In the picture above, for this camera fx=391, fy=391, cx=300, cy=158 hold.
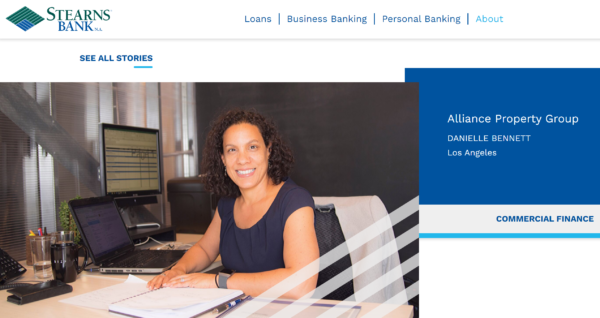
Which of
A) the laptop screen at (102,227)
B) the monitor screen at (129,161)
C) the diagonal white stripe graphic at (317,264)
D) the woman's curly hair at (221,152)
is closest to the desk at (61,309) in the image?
the diagonal white stripe graphic at (317,264)

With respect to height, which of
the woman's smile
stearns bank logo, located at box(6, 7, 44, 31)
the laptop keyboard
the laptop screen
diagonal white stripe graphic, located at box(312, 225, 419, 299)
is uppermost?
stearns bank logo, located at box(6, 7, 44, 31)

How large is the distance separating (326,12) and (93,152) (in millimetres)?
1659

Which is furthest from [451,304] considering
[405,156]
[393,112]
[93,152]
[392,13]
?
[93,152]

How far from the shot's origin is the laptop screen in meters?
1.55

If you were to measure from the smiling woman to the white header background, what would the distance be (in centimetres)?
45

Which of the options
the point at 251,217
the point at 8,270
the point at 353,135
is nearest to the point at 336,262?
the point at 251,217

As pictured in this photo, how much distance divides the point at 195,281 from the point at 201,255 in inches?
14.0

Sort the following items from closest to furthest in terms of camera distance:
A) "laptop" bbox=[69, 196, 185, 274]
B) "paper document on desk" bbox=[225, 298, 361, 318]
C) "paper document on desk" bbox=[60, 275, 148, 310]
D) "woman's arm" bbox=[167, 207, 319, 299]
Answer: "paper document on desk" bbox=[225, 298, 361, 318] → "paper document on desk" bbox=[60, 275, 148, 310] → "woman's arm" bbox=[167, 207, 319, 299] → "laptop" bbox=[69, 196, 185, 274]

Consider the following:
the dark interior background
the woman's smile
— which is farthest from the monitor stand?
the dark interior background

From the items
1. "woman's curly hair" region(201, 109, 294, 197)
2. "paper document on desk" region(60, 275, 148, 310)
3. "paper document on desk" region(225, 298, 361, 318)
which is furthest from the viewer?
"woman's curly hair" region(201, 109, 294, 197)

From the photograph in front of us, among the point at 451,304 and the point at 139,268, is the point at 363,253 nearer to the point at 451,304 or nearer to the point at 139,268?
A: the point at 451,304

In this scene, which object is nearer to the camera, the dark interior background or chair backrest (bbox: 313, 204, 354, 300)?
chair backrest (bbox: 313, 204, 354, 300)

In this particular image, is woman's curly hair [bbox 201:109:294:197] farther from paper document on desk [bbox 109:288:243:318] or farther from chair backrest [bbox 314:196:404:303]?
paper document on desk [bbox 109:288:243:318]

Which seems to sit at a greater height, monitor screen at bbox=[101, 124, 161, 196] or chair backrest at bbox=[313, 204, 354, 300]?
monitor screen at bbox=[101, 124, 161, 196]
